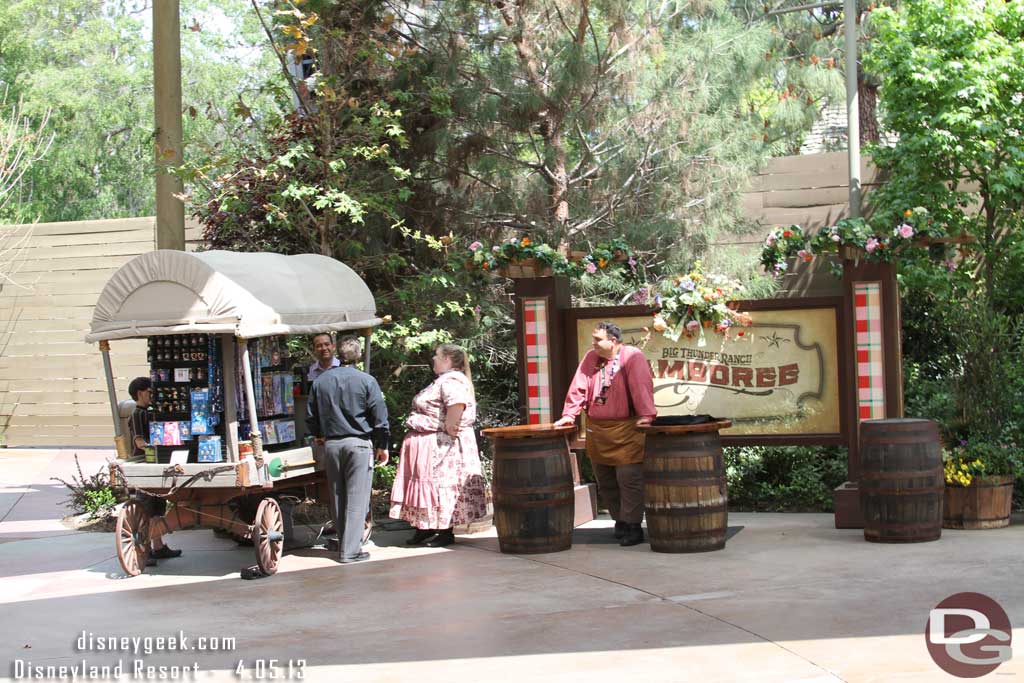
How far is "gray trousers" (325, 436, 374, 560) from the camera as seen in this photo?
29.1 feet

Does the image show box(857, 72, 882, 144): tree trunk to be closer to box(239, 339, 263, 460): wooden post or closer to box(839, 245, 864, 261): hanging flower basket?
box(839, 245, 864, 261): hanging flower basket

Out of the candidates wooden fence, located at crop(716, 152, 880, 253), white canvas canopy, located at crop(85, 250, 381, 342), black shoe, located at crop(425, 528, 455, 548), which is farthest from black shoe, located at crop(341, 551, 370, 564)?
wooden fence, located at crop(716, 152, 880, 253)

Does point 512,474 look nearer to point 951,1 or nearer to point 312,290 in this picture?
point 312,290

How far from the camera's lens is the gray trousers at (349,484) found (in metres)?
8.88

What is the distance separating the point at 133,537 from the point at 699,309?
16.3ft

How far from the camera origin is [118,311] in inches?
339

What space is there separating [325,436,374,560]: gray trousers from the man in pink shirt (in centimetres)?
153

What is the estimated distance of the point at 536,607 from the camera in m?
7.17

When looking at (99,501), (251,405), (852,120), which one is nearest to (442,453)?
(251,405)

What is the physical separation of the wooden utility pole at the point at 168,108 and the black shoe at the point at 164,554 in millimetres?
2673

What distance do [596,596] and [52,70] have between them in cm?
2481

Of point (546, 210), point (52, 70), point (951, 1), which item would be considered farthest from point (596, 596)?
point (52, 70)

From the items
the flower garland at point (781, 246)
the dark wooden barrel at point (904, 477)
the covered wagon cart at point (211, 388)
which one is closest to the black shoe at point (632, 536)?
the dark wooden barrel at point (904, 477)

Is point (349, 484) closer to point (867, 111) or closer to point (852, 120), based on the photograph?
point (852, 120)
